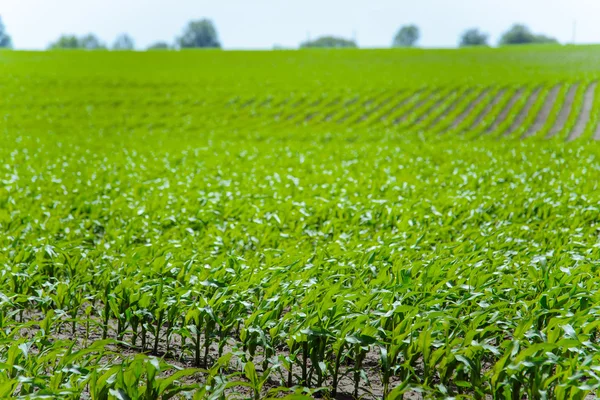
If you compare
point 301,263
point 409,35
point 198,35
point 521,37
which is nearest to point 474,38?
point 521,37

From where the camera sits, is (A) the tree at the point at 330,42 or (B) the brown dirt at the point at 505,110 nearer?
(B) the brown dirt at the point at 505,110

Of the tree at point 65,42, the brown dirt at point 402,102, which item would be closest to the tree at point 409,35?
the tree at point 65,42

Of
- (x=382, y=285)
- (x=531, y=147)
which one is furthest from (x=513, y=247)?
(x=531, y=147)

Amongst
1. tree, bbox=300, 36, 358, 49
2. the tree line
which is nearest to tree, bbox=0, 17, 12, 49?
the tree line

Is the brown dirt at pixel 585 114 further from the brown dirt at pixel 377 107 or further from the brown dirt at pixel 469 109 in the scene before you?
the brown dirt at pixel 377 107

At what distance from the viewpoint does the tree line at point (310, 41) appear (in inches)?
5605

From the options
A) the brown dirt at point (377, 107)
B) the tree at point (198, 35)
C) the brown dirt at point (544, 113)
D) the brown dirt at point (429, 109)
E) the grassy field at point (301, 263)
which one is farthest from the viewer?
the tree at point (198, 35)

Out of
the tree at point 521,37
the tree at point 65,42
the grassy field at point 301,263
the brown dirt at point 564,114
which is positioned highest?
the tree at point 65,42

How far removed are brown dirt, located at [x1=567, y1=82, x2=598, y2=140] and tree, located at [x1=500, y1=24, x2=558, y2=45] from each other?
108338 mm

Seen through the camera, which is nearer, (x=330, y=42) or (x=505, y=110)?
(x=505, y=110)

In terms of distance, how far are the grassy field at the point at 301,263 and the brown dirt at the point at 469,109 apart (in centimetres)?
160

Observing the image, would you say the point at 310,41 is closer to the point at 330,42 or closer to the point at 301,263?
the point at 330,42

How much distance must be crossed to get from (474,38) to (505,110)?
12257 cm

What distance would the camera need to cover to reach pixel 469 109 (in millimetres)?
33812
